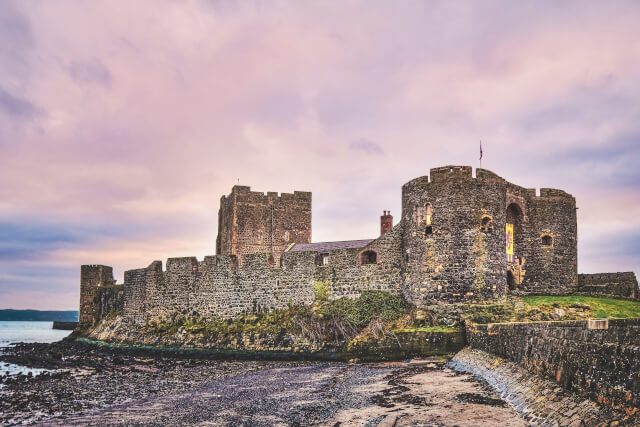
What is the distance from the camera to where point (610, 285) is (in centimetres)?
2367

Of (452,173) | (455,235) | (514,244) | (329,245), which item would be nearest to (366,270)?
(455,235)

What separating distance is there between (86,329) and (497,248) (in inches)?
1339

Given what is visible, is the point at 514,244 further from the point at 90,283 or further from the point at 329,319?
the point at 90,283

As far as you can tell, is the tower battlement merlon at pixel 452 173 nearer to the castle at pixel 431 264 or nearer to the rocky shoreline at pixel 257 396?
the castle at pixel 431 264

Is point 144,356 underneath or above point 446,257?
underneath

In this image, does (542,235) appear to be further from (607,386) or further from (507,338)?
(607,386)

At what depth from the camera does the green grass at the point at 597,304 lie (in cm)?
1961

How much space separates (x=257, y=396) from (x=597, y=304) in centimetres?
1496

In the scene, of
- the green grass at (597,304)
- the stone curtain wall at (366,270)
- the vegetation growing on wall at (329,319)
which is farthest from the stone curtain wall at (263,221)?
the green grass at (597,304)

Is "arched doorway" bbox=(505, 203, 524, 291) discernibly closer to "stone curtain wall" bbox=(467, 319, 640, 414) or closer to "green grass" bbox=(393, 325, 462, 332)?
"green grass" bbox=(393, 325, 462, 332)

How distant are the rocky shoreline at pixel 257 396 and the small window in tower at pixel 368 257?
5917 millimetres

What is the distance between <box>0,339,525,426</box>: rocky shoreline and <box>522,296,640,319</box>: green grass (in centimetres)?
647

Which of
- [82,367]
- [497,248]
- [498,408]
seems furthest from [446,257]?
[82,367]

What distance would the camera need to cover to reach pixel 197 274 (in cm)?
3000
